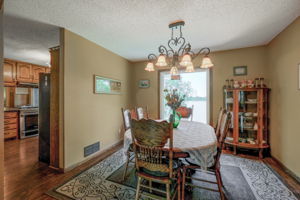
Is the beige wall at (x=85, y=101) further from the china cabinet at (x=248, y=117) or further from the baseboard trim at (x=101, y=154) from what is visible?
the china cabinet at (x=248, y=117)

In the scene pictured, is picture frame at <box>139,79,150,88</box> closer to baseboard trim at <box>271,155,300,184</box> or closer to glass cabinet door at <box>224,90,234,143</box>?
glass cabinet door at <box>224,90,234,143</box>

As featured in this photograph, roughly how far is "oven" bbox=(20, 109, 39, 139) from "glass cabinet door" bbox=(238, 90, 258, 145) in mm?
5907

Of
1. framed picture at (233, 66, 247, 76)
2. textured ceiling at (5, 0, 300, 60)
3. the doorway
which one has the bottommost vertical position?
the doorway

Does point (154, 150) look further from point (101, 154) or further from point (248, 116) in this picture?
point (248, 116)

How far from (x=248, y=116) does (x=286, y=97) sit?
807mm

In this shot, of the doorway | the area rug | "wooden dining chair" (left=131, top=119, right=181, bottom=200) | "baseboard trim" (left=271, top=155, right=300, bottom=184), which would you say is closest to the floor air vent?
the area rug

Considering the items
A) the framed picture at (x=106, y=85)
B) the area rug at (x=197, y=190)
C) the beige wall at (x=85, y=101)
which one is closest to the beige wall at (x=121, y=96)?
the beige wall at (x=85, y=101)

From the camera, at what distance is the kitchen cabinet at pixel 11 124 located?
3.79m

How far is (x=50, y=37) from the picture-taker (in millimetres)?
2678

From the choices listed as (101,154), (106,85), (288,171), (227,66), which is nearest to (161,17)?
(106,85)

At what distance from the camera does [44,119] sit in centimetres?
258

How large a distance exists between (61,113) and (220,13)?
2.93m

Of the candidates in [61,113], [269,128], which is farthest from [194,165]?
[269,128]

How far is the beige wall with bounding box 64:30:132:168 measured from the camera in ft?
7.84
